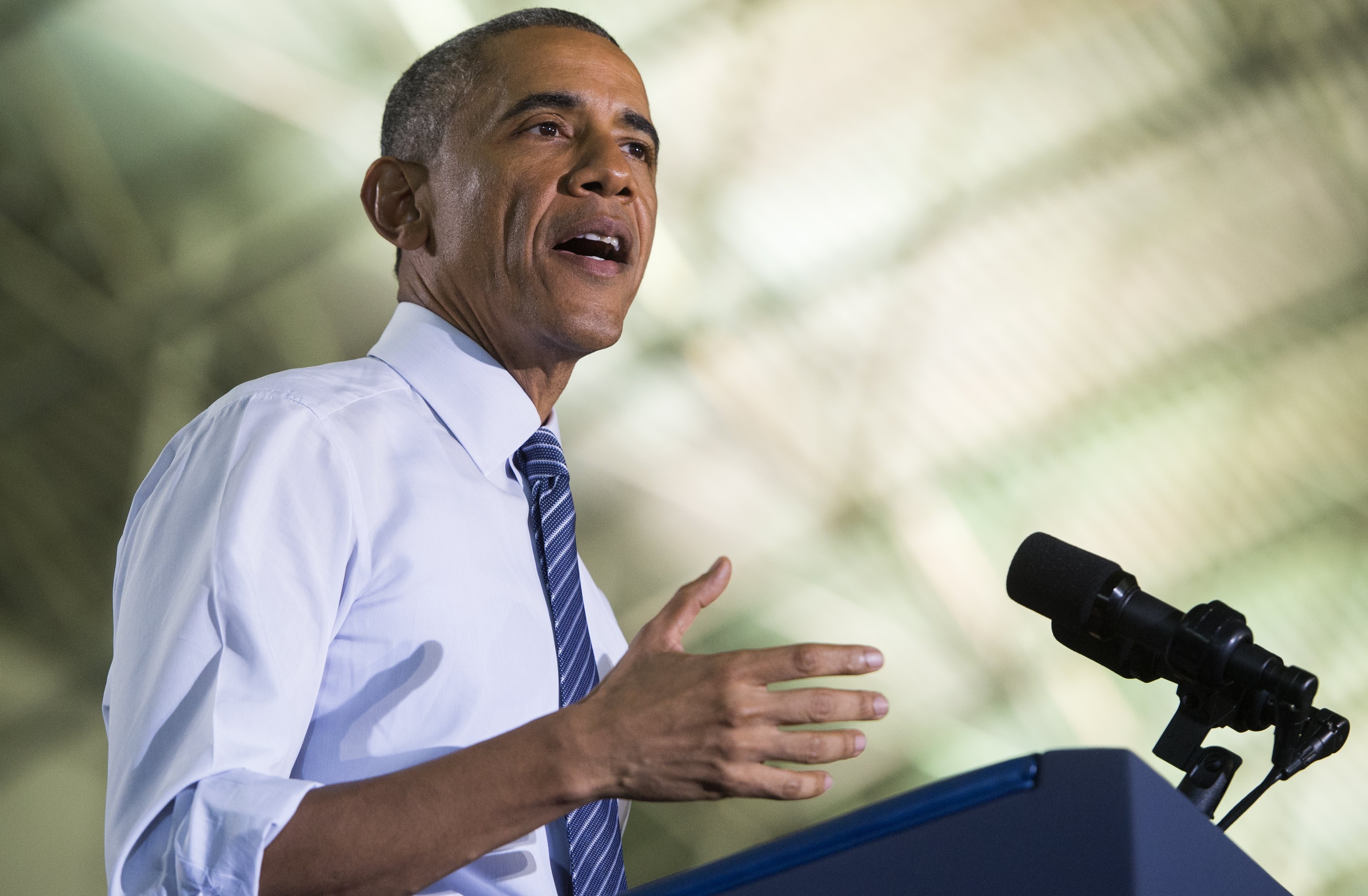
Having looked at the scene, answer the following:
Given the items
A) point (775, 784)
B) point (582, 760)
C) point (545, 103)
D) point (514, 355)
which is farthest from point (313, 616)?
point (545, 103)

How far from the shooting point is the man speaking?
2.47ft

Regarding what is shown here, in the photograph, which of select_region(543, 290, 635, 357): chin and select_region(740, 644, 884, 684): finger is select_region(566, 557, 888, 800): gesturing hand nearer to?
select_region(740, 644, 884, 684): finger

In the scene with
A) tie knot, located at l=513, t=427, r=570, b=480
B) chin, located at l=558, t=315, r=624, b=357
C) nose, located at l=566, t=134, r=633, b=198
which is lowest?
tie knot, located at l=513, t=427, r=570, b=480

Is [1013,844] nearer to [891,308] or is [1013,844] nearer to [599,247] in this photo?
[599,247]

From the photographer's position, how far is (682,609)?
2.69ft

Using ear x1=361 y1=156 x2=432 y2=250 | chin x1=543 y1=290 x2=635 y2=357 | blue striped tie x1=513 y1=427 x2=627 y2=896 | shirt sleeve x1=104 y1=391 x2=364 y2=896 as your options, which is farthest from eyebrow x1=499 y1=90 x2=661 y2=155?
shirt sleeve x1=104 y1=391 x2=364 y2=896

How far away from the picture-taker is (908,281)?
2.18 metres

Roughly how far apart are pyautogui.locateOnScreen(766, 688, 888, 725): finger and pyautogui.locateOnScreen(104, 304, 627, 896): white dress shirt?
0.32 meters

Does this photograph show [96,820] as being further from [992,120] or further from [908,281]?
[992,120]

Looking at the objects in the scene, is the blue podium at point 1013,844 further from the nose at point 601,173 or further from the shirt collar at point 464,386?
the nose at point 601,173

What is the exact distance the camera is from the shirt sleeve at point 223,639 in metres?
0.77

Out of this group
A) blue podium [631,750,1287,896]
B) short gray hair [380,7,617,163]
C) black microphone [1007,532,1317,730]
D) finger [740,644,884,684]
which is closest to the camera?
blue podium [631,750,1287,896]

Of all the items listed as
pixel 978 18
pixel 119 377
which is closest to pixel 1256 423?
pixel 978 18

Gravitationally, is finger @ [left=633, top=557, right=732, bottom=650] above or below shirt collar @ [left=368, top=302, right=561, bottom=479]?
below
